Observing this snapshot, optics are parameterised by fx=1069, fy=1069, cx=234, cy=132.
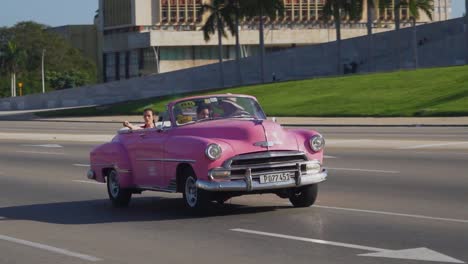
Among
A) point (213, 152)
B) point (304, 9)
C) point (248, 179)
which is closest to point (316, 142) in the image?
point (248, 179)

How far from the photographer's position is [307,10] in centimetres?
13000

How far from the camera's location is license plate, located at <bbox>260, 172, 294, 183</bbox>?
44.1 feet

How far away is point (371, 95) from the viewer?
58094 millimetres

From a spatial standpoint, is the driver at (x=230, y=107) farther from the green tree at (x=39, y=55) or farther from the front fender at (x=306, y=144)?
the green tree at (x=39, y=55)

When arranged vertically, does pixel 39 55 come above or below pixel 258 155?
above

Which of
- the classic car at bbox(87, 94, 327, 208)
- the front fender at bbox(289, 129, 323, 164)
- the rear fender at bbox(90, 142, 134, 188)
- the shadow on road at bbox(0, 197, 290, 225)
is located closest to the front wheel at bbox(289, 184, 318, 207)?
the classic car at bbox(87, 94, 327, 208)

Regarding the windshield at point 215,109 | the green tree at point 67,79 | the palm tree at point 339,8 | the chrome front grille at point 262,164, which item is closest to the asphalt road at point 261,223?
the chrome front grille at point 262,164

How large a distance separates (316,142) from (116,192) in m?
3.57

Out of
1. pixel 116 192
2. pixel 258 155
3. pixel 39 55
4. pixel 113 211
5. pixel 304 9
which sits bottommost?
pixel 113 211

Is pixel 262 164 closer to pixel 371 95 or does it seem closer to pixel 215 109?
pixel 215 109

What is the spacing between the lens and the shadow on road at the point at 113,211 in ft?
46.9

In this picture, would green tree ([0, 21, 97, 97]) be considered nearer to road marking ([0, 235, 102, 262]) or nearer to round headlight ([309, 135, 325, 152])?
round headlight ([309, 135, 325, 152])

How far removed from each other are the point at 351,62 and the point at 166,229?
2858 inches

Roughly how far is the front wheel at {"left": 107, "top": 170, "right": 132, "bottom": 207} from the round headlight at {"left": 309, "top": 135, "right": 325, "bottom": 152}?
3.25 meters
